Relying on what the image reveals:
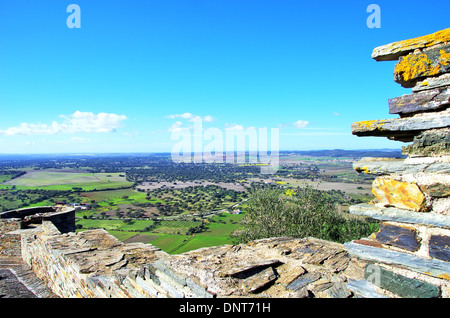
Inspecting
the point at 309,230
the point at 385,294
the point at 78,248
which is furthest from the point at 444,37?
the point at 309,230

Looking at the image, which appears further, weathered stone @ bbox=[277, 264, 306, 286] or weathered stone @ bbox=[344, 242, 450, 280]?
weathered stone @ bbox=[277, 264, 306, 286]

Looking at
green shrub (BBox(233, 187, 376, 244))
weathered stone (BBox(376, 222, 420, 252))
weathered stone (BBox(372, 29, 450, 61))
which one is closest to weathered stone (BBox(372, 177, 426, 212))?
weathered stone (BBox(376, 222, 420, 252))

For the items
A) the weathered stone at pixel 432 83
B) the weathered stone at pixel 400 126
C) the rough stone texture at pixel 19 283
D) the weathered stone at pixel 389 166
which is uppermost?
the weathered stone at pixel 432 83

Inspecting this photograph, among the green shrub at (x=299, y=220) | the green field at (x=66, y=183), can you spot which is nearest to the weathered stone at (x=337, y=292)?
the green shrub at (x=299, y=220)

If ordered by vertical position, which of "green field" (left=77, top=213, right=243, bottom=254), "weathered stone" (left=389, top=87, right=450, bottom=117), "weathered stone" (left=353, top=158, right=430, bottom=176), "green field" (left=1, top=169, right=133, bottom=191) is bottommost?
"green field" (left=77, top=213, right=243, bottom=254)

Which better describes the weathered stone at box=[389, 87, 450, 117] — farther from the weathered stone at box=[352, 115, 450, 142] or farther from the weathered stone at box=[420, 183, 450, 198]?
the weathered stone at box=[420, 183, 450, 198]

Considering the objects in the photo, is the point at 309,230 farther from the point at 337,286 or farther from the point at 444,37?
the point at 444,37

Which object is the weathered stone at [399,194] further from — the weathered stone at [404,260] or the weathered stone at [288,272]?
the weathered stone at [288,272]
